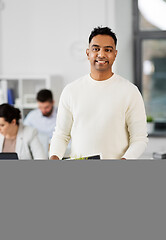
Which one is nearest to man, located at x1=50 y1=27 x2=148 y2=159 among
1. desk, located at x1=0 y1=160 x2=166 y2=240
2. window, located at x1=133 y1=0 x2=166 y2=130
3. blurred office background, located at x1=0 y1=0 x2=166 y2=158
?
desk, located at x1=0 y1=160 x2=166 y2=240

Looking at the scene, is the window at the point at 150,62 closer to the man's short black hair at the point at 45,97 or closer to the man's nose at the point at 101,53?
the man's short black hair at the point at 45,97

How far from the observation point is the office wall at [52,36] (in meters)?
5.04

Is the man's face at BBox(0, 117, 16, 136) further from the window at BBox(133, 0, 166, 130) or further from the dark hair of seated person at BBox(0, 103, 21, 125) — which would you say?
the window at BBox(133, 0, 166, 130)

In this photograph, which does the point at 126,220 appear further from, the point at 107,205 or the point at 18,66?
the point at 18,66

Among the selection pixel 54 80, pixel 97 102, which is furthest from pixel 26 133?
pixel 54 80

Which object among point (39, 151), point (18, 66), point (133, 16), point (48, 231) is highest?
point (133, 16)

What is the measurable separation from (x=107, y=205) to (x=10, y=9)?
16.7ft

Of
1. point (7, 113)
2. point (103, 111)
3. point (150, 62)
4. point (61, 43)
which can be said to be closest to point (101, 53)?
point (103, 111)

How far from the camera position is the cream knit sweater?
139 centimetres

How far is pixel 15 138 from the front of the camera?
2.99 m

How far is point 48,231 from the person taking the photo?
0.40m

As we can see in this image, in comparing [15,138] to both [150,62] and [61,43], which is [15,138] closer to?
[61,43]

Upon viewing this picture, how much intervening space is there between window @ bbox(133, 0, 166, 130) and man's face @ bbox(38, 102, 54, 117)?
161 centimetres

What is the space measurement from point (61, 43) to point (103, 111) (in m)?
3.87
